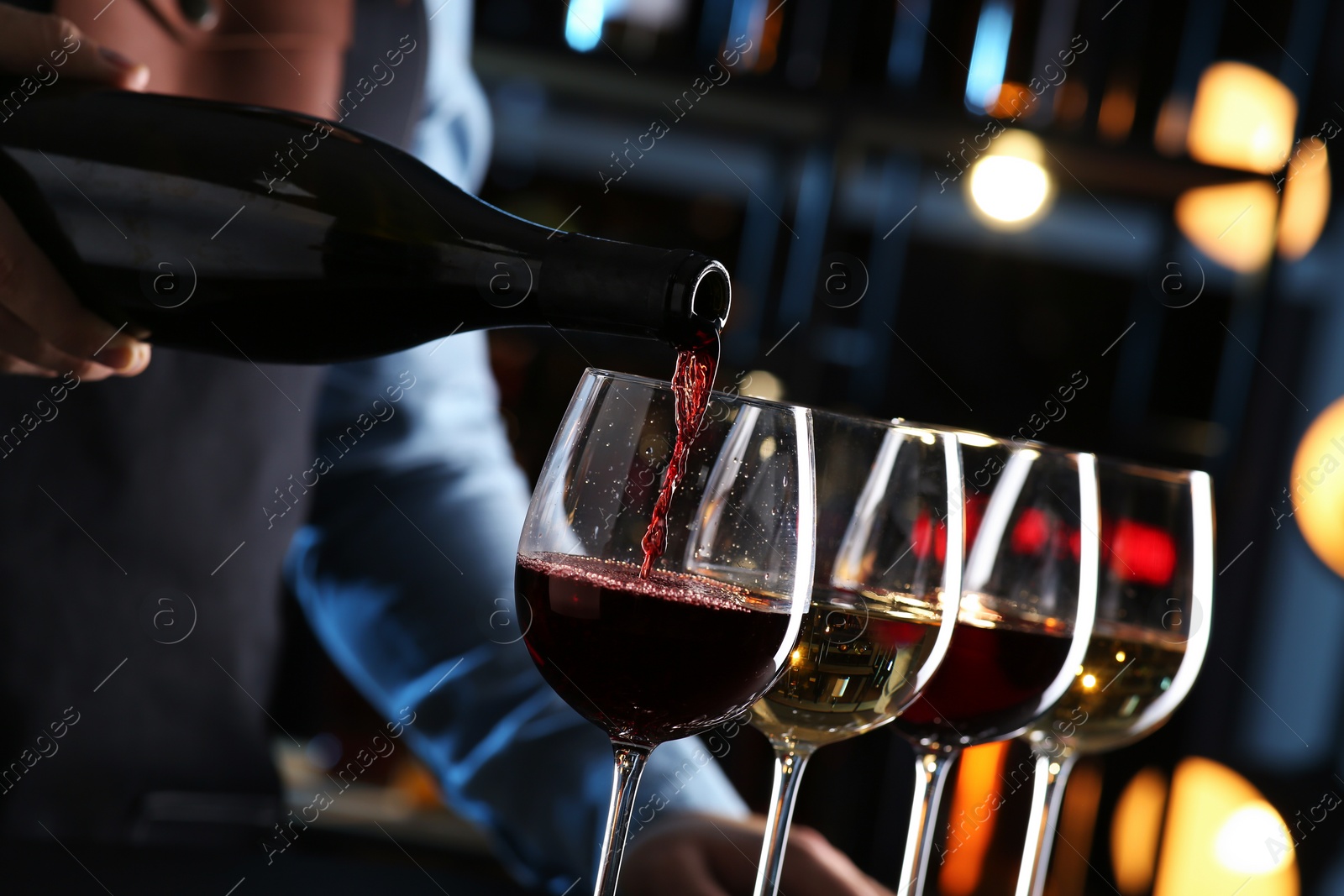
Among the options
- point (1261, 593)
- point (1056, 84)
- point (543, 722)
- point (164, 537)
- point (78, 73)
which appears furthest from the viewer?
point (1261, 593)

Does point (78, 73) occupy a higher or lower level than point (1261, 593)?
higher

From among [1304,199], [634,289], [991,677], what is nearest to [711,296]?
[634,289]

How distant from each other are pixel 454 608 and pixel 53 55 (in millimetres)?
505

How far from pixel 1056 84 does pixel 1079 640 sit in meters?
1.72

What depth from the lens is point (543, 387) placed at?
2.21m

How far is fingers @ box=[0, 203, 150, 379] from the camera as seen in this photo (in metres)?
0.65

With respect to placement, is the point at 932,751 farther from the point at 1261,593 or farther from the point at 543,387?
the point at 1261,593

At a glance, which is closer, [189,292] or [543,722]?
[189,292]

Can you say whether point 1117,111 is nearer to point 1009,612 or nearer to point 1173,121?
point 1173,121

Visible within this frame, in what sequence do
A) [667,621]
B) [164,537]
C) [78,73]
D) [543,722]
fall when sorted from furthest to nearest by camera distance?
[164,537] → [543,722] → [78,73] → [667,621]

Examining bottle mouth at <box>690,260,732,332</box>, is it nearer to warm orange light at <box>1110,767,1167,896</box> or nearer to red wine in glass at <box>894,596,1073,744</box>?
red wine in glass at <box>894,596,1073,744</box>

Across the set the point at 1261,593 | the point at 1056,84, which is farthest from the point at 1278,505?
the point at 1056,84

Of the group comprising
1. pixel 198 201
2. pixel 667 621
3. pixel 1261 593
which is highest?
pixel 198 201

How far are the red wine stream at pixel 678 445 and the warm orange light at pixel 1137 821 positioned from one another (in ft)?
6.72
